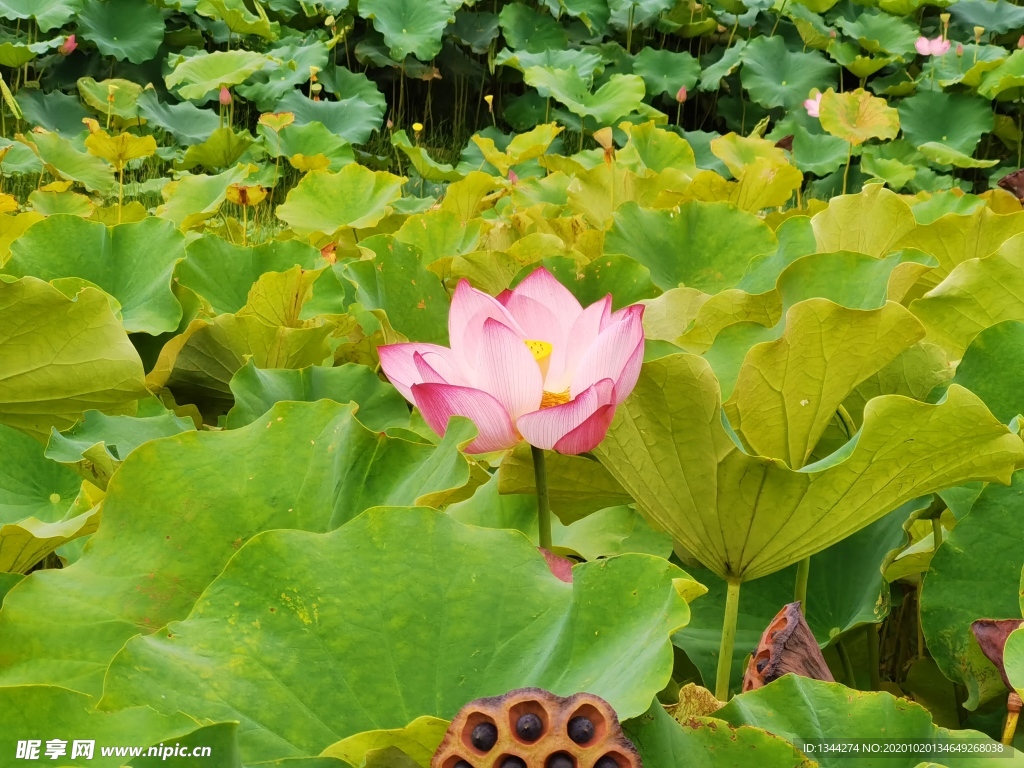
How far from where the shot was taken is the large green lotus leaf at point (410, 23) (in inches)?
185

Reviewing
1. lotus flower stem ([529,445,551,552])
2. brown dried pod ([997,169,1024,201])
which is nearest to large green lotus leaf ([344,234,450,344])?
lotus flower stem ([529,445,551,552])

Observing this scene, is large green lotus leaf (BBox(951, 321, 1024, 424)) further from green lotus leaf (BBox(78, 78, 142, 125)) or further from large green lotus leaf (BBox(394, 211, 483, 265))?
green lotus leaf (BBox(78, 78, 142, 125))

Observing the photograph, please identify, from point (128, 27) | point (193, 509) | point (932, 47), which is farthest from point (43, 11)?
point (193, 509)

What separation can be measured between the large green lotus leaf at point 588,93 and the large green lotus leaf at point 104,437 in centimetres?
363

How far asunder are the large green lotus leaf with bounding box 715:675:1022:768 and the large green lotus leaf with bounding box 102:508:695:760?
0.18 feet

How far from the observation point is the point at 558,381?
2.14 feet

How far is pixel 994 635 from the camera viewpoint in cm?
52

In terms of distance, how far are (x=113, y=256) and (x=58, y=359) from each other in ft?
1.08

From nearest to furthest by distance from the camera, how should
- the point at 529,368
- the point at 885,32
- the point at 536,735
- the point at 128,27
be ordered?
the point at 536,735 < the point at 529,368 < the point at 128,27 < the point at 885,32

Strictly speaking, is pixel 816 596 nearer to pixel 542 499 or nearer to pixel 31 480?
pixel 542 499

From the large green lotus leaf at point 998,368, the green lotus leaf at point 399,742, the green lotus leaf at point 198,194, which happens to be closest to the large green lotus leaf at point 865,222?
the large green lotus leaf at point 998,368

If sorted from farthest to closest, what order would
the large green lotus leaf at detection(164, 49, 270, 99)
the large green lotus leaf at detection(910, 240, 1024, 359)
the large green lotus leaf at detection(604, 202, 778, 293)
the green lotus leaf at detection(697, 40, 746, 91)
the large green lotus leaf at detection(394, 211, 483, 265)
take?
the green lotus leaf at detection(697, 40, 746, 91)
the large green lotus leaf at detection(164, 49, 270, 99)
the large green lotus leaf at detection(394, 211, 483, 265)
the large green lotus leaf at detection(604, 202, 778, 293)
the large green lotus leaf at detection(910, 240, 1024, 359)

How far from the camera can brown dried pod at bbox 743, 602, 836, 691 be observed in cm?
50

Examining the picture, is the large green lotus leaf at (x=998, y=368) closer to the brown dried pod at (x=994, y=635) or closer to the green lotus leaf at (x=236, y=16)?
the brown dried pod at (x=994, y=635)
